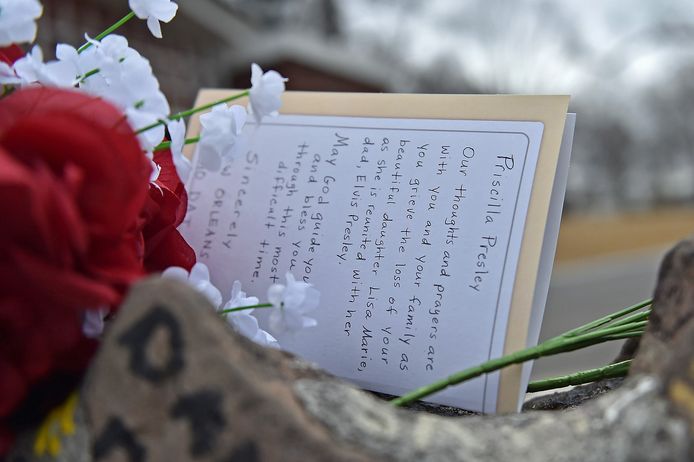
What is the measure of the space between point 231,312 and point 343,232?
0.15 m

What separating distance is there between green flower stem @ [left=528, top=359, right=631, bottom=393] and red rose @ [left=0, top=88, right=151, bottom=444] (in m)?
0.35

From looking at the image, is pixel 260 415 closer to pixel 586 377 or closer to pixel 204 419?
pixel 204 419

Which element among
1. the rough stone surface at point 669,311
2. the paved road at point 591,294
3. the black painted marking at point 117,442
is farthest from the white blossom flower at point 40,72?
the paved road at point 591,294

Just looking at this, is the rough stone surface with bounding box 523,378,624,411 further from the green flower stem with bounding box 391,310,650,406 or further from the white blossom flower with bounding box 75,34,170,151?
the white blossom flower with bounding box 75,34,170,151

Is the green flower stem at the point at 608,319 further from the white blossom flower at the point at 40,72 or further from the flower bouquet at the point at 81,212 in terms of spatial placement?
the white blossom flower at the point at 40,72

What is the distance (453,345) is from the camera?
0.56 m

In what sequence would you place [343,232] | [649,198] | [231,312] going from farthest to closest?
[649,198] → [343,232] → [231,312]

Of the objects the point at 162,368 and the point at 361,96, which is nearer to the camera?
the point at 162,368

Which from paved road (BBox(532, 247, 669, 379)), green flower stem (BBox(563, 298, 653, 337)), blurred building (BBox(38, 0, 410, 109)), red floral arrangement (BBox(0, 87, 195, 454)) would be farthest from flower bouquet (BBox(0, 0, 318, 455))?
paved road (BBox(532, 247, 669, 379))

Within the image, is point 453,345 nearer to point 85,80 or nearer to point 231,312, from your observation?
point 231,312

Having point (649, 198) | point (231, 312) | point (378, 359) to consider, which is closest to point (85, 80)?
point (231, 312)

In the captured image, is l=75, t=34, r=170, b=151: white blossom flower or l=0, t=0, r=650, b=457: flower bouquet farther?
l=75, t=34, r=170, b=151: white blossom flower

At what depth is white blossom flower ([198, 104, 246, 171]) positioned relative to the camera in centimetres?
50

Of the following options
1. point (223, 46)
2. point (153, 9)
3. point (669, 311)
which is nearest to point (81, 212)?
point (153, 9)
